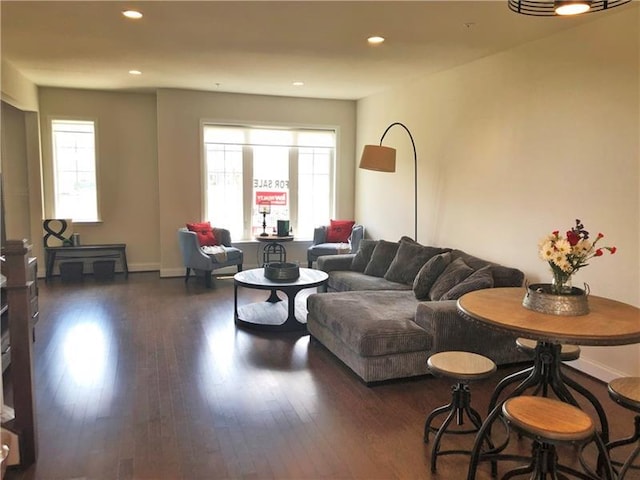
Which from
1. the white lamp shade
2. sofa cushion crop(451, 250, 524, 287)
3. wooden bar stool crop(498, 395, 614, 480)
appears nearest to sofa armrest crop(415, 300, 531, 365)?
sofa cushion crop(451, 250, 524, 287)

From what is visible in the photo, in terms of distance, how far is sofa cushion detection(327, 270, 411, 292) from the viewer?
16.9ft

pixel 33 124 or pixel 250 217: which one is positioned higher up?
pixel 33 124

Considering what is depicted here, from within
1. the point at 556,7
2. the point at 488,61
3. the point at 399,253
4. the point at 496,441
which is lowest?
the point at 496,441

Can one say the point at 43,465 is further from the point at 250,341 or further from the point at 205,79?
the point at 205,79

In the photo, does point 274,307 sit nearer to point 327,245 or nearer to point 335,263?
point 335,263

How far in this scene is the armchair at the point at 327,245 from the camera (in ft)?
24.7

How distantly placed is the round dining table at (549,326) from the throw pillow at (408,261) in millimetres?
2189

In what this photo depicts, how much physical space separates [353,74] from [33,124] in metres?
4.62

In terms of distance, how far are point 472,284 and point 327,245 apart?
12.1 ft

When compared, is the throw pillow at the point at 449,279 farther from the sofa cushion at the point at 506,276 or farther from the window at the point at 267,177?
the window at the point at 267,177

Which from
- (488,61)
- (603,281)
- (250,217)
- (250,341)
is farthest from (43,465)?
(250,217)

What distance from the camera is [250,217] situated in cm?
801

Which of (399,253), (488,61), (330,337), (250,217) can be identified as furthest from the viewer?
(250,217)

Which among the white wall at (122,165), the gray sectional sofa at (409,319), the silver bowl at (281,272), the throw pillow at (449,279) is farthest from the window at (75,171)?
the throw pillow at (449,279)
